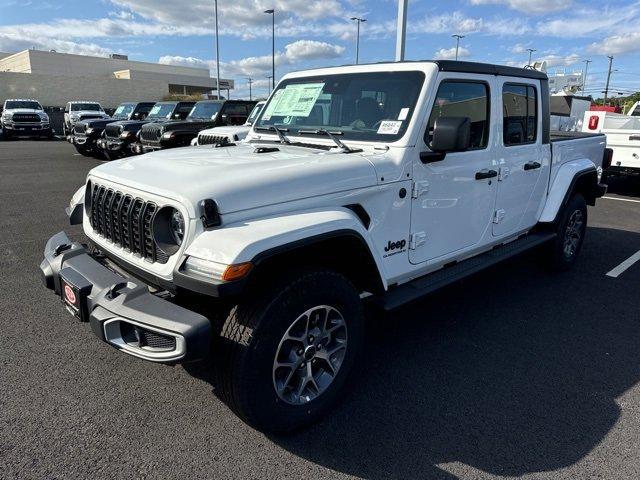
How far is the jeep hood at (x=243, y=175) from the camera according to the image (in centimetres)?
243

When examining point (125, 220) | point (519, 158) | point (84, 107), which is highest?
point (84, 107)

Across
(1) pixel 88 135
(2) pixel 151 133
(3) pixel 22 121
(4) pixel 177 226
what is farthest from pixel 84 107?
(4) pixel 177 226

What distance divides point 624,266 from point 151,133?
10614 millimetres

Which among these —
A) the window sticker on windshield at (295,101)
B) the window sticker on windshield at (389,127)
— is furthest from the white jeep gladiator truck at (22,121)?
the window sticker on windshield at (389,127)

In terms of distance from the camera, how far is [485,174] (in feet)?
12.3

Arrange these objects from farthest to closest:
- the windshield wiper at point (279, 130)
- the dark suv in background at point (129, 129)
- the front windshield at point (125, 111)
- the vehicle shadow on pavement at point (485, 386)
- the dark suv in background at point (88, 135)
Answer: the front windshield at point (125, 111) < the dark suv in background at point (88, 135) < the dark suv in background at point (129, 129) < the windshield wiper at point (279, 130) < the vehicle shadow on pavement at point (485, 386)

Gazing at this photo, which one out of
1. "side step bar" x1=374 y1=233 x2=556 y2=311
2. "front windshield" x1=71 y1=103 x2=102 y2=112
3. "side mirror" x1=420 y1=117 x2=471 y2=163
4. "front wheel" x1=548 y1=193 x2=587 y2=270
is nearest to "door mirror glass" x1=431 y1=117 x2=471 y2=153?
"side mirror" x1=420 y1=117 x2=471 y2=163

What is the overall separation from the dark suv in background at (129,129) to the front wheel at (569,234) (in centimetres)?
1069

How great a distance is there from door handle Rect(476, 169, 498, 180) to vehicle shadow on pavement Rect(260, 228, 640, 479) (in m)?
1.24

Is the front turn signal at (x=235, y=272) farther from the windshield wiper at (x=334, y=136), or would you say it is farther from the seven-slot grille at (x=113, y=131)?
the seven-slot grille at (x=113, y=131)

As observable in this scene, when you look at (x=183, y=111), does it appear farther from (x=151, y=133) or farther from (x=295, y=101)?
(x=295, y=101)

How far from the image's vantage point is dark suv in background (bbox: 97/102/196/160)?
13.4 m

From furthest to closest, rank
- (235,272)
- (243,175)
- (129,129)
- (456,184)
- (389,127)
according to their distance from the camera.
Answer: (129,129) → (456,184) → (389,127) → (243,175) → (235,272)

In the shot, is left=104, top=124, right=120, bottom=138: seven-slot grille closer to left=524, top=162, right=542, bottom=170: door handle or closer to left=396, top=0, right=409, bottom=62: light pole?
left=396, top=0, right=409, bottom=62: light pole
